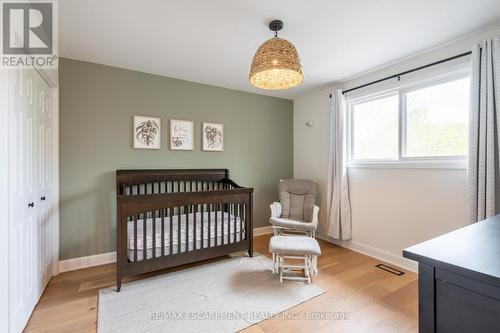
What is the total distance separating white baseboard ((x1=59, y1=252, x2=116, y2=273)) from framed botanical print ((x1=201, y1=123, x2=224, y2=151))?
179 cm

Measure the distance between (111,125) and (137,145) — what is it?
36 cm

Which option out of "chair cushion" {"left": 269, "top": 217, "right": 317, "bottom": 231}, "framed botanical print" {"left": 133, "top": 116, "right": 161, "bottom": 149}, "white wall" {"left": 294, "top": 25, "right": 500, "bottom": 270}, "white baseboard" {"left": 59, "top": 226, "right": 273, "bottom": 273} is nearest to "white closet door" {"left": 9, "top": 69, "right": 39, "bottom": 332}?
"white baseboard" {"left": 59, "top": 226, "right": 273, "bottom": 273}

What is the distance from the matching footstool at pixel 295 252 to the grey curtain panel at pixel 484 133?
141 centimetres

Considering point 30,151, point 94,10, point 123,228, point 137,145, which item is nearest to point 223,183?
point 137,145

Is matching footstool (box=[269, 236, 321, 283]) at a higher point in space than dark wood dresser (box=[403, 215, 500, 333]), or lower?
lower

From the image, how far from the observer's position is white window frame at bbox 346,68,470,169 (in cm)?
225

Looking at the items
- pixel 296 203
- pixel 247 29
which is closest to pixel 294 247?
pixel 296 203

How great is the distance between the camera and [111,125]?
2768 mm

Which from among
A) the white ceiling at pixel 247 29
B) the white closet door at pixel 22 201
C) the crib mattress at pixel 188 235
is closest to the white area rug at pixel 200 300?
the crib mattress at pixel 188 235

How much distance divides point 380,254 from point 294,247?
1.35 m

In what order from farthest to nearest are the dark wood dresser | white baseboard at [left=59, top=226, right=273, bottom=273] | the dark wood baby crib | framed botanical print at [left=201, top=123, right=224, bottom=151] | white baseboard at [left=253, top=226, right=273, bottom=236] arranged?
white baseboard at [left=253, top=226, right=273, bottom=236]
framed botanical print at [left=201, top=123, right=224, bottom=151]
white baseboard at [left=59, top=226, right=273, bottom=273]
the dark wood baby crib
the dark wood dresser

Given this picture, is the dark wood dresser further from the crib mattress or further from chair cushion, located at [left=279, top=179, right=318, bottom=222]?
chair cushion, located at [left=279, top=179, right=318, bottom=222]

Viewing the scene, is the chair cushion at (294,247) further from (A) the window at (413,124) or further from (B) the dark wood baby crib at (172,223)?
(A) the window at (413,124)

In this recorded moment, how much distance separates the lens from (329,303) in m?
1.94
